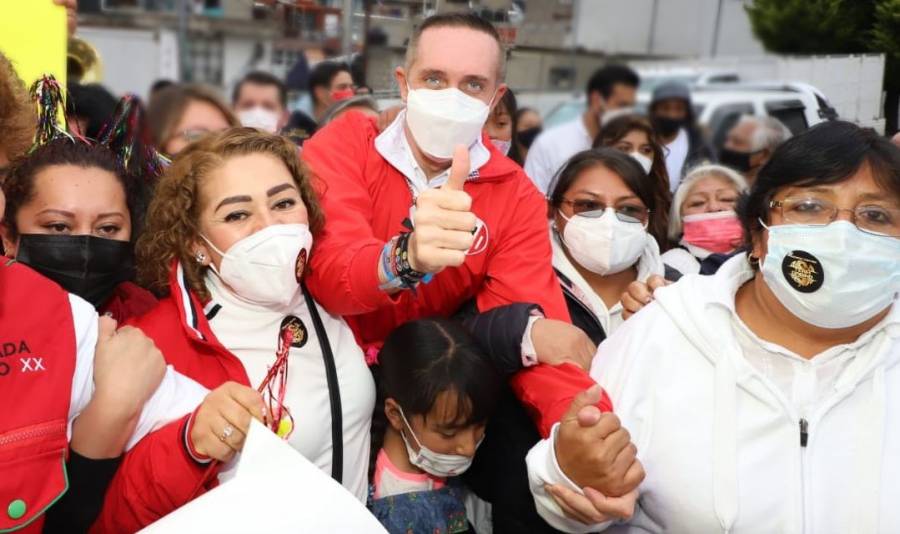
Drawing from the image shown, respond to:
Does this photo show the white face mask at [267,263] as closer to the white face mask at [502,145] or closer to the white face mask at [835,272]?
the white face mask at [835,272]

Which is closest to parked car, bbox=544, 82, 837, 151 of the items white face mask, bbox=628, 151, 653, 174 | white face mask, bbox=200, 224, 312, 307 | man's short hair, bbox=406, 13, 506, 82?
white face mask, bbox=628, 151, 653, 174

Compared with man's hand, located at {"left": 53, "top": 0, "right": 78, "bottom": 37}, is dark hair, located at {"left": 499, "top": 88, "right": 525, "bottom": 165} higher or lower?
lower

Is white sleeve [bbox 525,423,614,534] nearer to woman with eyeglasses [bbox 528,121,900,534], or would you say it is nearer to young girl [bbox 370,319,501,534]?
woman with eyeglasses [bbox 528,121,900,534]

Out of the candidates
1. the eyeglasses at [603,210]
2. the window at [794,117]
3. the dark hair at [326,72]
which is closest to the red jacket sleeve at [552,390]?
the eyeglasses at [603,210]

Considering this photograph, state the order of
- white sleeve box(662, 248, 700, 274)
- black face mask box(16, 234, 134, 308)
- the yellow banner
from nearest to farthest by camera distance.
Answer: black face mask box(16, 234, 134, 308)
the yellow banner
white sleeve box(662, 248, 700, 274)

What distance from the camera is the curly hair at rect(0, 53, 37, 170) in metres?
2.04

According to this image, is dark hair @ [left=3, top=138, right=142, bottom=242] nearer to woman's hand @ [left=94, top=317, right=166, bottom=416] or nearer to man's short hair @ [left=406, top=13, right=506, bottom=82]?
woman's hand @ [left=94, top=317, right=166, bottom=416]

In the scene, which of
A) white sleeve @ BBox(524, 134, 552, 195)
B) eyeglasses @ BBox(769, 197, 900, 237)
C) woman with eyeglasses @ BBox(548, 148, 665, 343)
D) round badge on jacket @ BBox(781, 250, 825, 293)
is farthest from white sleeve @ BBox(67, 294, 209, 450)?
white sleeve @ BBox(524, 134, 552, 195)

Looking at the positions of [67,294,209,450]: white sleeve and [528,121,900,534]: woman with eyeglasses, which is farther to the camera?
[528,121,900,534]: woman with eyeglasses

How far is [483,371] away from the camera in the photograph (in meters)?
2.65

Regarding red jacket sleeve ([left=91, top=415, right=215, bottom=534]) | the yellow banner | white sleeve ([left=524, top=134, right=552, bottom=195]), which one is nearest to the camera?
red jacket sleeve ([left=91, top=415, right=215, bottom=534])

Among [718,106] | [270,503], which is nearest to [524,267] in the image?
[270,503]

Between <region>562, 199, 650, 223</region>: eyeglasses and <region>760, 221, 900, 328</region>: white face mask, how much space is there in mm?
999

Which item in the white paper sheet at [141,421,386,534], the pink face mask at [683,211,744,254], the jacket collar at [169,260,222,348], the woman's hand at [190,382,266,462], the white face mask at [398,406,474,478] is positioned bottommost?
the white face mask at [398,406,474,478]
